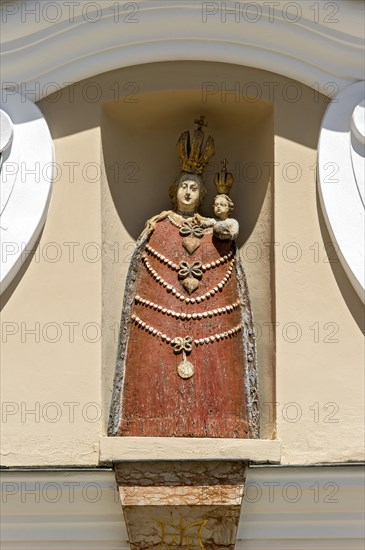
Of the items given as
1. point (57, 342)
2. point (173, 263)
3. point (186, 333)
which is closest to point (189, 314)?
point (186, 333)

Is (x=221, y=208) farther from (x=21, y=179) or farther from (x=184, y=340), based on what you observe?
(x=21, y=179)

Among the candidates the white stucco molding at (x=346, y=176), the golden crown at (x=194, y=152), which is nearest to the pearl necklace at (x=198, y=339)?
the white stucco molding at (x=346, y=176)

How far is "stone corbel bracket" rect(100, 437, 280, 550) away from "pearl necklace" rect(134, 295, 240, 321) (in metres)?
0.51

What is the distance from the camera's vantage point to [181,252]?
8602 mm

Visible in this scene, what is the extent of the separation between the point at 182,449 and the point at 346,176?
4.14ft

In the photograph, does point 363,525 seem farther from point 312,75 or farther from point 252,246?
point 312,75

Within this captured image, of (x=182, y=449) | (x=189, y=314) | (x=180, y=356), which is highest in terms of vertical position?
(x=189, y=314)

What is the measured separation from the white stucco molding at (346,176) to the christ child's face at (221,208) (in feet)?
1.21

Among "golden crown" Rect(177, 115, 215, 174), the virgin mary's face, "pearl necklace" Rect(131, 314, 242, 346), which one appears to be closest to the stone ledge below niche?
"pearl necklace" Rect(131, 314, 242, 346)

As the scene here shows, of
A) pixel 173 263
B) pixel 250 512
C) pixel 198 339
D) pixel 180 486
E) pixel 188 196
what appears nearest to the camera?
pixel 180 486

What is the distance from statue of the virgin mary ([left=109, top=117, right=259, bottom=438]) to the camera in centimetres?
836

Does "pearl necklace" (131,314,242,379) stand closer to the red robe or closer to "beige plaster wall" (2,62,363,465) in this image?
the red robe

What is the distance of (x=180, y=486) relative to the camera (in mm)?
8211

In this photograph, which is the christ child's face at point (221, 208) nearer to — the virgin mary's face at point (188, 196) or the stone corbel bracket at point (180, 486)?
the virgin mary's face at point (188, 196)
